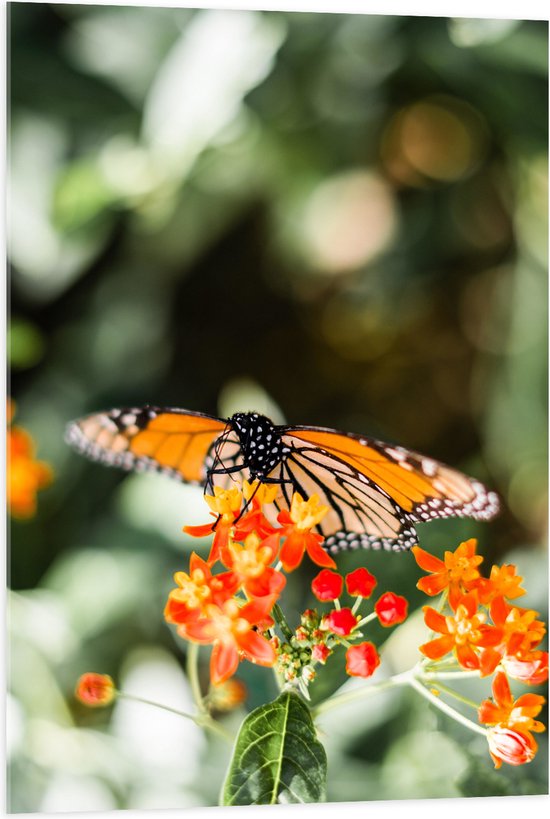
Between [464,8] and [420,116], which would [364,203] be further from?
[464,8]

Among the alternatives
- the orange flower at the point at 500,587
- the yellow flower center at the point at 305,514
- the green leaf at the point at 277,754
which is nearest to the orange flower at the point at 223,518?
the yellow flower center at the point at 305,514

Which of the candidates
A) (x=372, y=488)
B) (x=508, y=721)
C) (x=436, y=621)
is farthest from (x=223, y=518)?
(x=508, y=721)

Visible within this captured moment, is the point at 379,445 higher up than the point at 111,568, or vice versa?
the point at 379,445

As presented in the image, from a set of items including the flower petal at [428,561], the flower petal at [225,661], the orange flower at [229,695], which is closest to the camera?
the flower petal at [225,661]

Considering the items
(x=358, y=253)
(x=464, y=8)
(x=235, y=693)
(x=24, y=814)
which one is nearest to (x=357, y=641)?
(x=235, y=693)

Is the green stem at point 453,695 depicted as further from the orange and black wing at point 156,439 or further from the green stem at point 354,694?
the orange and black wing at point 156,439
